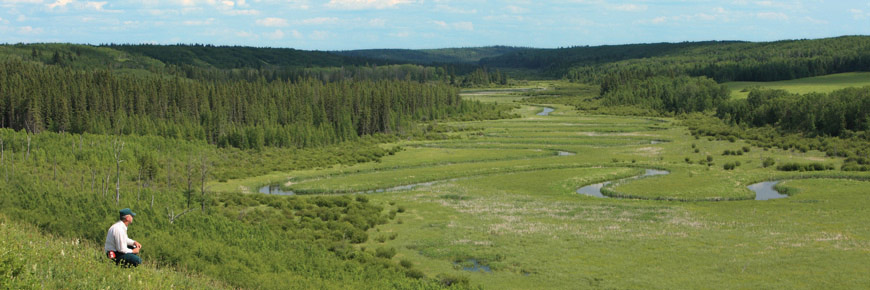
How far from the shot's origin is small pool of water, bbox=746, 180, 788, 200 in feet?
201

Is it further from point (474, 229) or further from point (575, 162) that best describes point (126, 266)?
point (575, 162)

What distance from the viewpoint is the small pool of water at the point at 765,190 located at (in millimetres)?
61188

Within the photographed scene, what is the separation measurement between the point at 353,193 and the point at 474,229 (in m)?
21.8

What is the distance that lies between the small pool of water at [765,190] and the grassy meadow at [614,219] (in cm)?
104

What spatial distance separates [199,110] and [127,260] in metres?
114

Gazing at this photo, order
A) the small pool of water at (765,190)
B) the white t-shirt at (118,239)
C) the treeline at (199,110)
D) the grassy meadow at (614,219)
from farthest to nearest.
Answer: the treeline at (199,110), the small pool of water at (765,190), the grassy meadow at (614,219), the white t-shirt at (118,239)

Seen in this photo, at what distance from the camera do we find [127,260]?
20.2m

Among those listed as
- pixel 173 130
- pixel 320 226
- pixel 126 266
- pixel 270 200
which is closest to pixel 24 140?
pixel 173 130

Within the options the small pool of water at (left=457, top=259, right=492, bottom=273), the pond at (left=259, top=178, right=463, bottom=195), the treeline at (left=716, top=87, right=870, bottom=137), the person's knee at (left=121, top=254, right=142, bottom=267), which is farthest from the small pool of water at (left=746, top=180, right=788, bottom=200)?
the person's knee at (left=121, top=254, right=142, bottom=267)

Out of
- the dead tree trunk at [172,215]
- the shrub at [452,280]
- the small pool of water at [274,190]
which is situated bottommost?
the small pool of water at [274,190]

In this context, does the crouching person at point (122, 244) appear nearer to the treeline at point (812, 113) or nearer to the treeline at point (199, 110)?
the treeline at point (199, 110)

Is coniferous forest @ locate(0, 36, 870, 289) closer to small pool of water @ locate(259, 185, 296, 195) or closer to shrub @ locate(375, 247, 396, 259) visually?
shrub @ locate(375, 247, 396, 259)

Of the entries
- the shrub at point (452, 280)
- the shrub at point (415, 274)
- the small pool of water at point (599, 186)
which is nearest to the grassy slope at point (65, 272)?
the shrub at point (415, 274)

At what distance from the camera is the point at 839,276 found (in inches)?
1348
